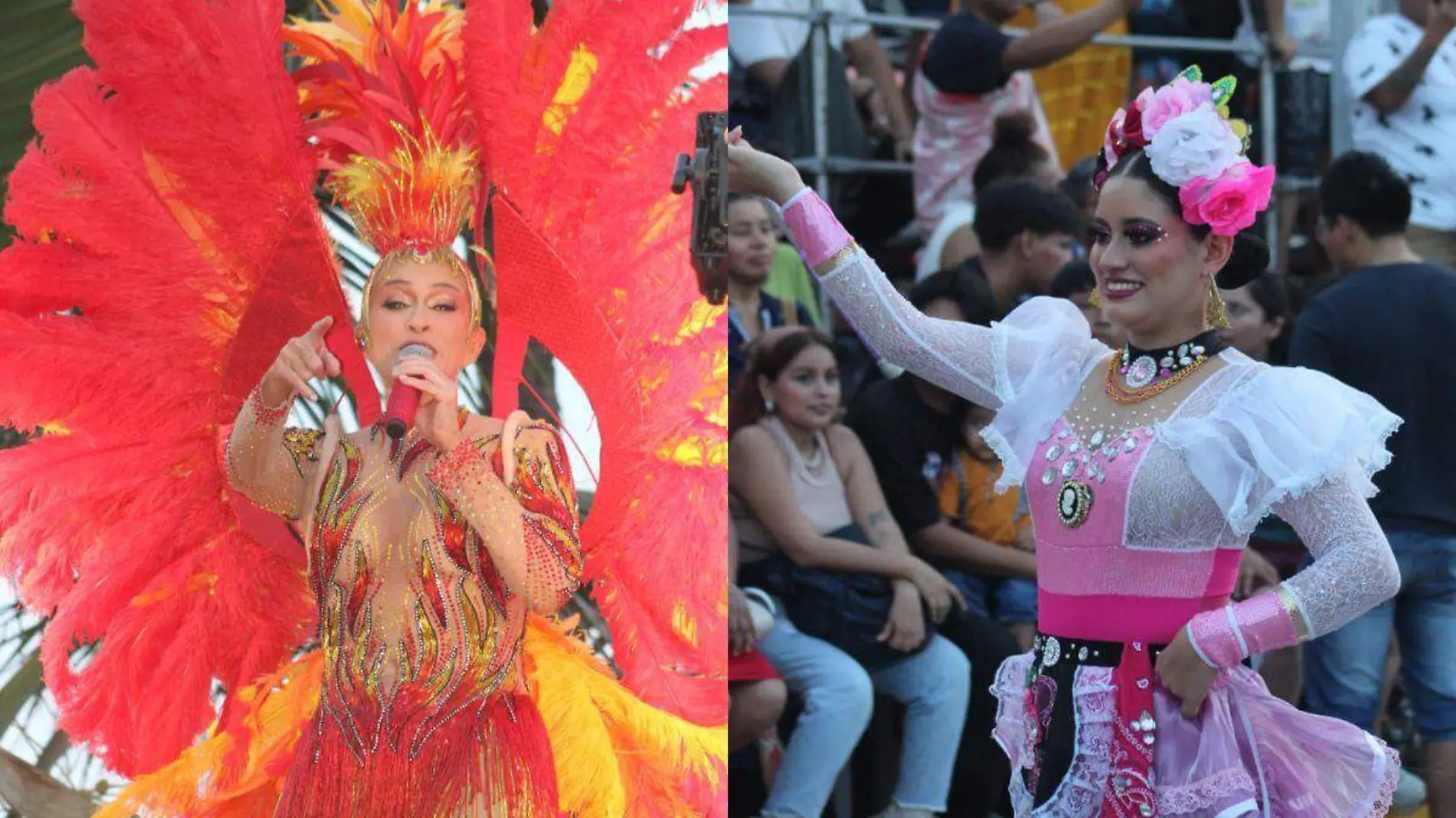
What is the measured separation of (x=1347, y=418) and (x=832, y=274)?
777 millimetres

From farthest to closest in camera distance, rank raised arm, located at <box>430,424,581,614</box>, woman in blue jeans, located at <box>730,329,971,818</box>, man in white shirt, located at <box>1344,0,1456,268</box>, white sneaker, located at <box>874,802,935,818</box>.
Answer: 1. man in white shirt, located at <box>1344,0,1456,268</box>
2. white sneaker, located at <box>874,802,935,818</box>
3. woman in blue jeans, located at <box>730,329,971,818</box>
4. raised arm, located at <box>430,424,581,614</box>

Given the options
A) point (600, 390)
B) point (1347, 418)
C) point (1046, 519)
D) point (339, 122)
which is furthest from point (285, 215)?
point (1347, 418)

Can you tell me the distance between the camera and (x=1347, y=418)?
2752 millimetres

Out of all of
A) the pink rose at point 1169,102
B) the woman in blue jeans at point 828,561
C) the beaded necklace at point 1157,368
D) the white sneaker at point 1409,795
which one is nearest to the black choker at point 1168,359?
the beaded necklace at point 1157,368

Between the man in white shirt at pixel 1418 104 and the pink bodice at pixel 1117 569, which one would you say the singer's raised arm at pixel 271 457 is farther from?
the man in white shirt at pixel 1418 104

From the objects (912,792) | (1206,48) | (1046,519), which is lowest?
(912,792)

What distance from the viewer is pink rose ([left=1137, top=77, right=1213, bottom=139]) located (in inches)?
114

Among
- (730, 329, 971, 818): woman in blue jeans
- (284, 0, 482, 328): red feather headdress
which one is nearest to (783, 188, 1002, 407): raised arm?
(284, 0, 482, 328): red feather headdress

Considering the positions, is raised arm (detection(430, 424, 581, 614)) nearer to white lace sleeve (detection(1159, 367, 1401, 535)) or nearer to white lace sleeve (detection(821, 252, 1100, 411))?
white lace sleeve (detection(821, 252, 1100, 411))

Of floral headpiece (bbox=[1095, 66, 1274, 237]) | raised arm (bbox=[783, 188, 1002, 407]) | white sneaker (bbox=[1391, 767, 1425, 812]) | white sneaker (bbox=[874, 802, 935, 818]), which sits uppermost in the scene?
floral headpiece (bbox=[1095, 66, 1274, 237])

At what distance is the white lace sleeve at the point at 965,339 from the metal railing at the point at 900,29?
8.11 feet

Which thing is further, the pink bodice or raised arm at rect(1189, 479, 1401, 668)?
the pink bodice

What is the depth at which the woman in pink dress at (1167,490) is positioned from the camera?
273 centimetres

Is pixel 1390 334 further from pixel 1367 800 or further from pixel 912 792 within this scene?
pixel 1367 800
